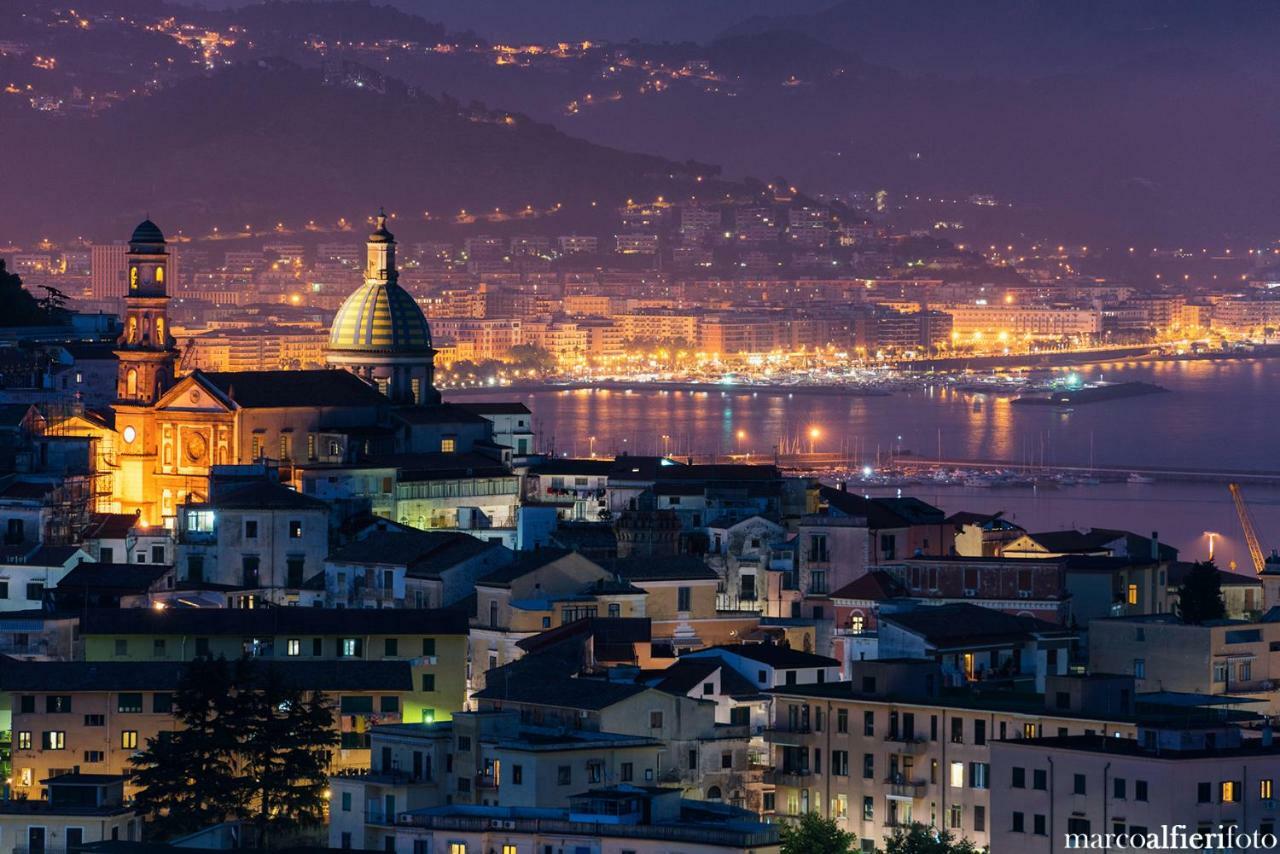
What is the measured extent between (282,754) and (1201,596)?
9725 mm

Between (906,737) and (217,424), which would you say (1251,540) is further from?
(906,737)

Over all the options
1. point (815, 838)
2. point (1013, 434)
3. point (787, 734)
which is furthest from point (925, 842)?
point (1013, 434)

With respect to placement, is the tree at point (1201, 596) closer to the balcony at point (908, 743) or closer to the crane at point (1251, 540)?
the balcony at point (908, 743)

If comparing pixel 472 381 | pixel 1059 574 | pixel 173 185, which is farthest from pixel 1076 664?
pixel 173 185

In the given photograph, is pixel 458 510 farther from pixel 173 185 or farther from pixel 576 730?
pixel 173 185

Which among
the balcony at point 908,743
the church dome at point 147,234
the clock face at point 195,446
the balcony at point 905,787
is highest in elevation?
the church dome at point 147,234

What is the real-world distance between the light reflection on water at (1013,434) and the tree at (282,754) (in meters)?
29.4

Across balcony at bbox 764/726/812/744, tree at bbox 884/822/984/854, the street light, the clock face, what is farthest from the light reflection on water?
tree at bbox 884/822/984/854

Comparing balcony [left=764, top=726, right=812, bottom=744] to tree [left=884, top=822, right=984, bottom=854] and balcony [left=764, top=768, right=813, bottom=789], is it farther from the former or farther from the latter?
tree [left=884, top=822, right=984, bottom=854]

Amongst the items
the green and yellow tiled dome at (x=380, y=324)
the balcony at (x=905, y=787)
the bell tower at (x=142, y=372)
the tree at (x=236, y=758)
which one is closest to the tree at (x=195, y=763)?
the tree at (x=236, y=758)

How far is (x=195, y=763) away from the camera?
27453mm

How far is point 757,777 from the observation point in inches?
1096

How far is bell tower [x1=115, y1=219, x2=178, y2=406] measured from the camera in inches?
1672

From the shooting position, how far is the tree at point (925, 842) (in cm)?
2478
